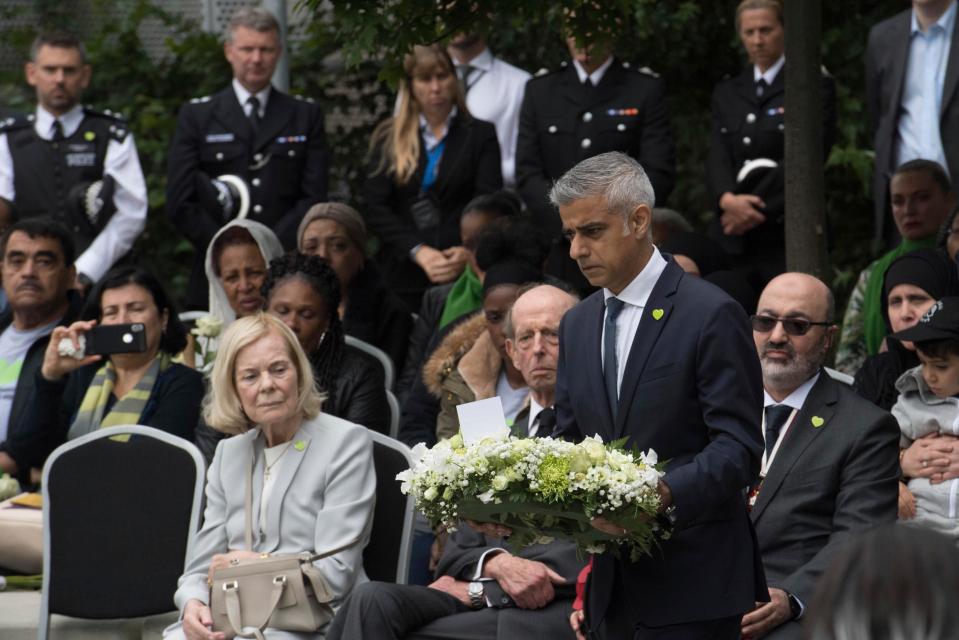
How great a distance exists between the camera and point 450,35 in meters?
6.78

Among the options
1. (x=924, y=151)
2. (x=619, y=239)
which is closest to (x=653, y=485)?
(x=619, y=239)

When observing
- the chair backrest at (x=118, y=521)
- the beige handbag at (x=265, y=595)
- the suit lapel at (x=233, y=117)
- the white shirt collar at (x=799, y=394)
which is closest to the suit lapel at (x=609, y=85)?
the suit lapel at (x=233, y=117)

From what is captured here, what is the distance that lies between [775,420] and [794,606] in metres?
0.80

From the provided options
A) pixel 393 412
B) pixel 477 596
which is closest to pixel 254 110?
pixel 393 412

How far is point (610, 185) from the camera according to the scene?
4277mm

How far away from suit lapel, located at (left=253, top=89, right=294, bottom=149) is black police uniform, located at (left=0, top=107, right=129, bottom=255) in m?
0.94

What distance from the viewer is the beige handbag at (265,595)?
5.71 metres

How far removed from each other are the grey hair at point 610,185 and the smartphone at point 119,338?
3370 mm

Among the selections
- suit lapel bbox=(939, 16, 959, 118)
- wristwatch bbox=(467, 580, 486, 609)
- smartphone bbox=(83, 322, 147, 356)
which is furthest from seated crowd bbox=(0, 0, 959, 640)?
suit lapel bbox=(939, 16, 959, 118)

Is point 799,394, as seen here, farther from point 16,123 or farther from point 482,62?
point 16,123

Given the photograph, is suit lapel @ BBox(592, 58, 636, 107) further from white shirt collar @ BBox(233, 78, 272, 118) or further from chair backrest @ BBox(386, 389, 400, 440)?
chair backrest @ BBox(386, 389, 400, 440)

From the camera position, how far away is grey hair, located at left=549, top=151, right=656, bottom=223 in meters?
4.27

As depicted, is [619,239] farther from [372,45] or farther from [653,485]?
[372,45]

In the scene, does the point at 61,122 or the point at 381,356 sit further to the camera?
the point at 61,122
